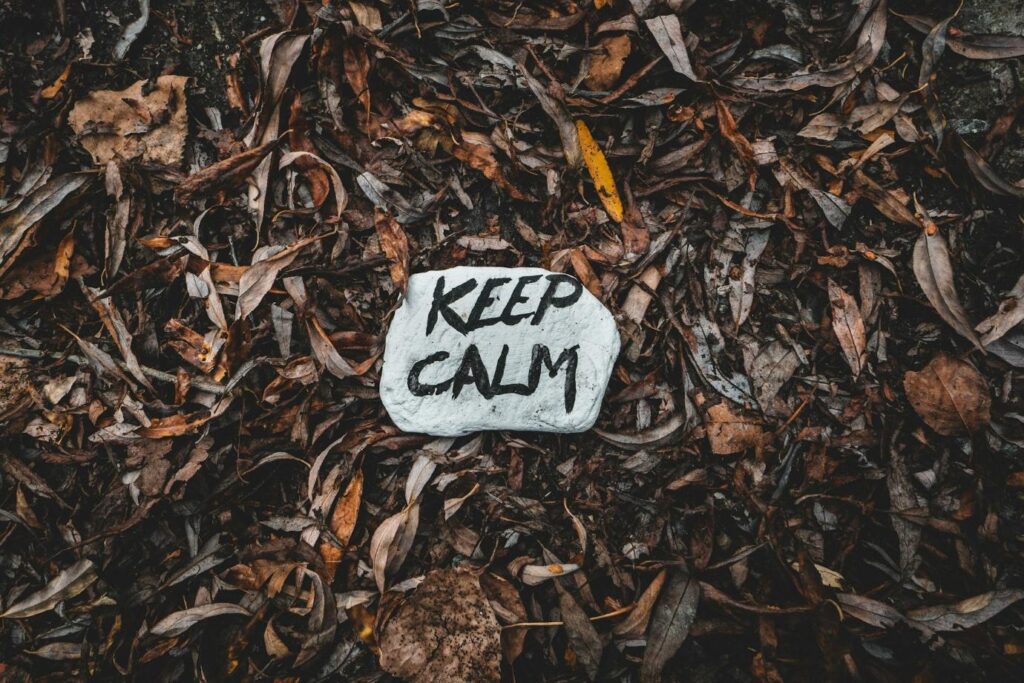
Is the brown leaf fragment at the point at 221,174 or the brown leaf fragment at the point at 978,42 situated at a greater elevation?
the brown leaf fragment at the point at 978,42

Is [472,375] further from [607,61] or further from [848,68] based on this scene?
[848,68]

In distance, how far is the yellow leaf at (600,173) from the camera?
1.40 meters

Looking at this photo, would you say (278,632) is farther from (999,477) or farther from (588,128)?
(999,477)

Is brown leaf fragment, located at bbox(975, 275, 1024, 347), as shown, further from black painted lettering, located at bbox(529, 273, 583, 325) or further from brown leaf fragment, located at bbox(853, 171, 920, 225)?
black painted lettering, located at bbox(529, 273, 583, 325)

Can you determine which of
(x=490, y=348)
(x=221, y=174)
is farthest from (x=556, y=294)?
(x=221, y=174)

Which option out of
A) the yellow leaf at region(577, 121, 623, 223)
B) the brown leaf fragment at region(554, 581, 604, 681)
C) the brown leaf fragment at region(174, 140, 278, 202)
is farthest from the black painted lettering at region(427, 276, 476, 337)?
the brown leaf fragment at region(554, 581, 604, 681)

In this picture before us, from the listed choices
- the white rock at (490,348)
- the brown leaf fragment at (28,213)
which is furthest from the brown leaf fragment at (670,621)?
the brown leaf fragment at (28,213)

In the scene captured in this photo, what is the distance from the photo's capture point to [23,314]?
141cm

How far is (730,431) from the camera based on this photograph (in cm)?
134

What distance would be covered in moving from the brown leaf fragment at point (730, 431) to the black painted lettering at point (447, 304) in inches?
26.3

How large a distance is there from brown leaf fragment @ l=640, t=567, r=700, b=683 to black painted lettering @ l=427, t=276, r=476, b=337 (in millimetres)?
814

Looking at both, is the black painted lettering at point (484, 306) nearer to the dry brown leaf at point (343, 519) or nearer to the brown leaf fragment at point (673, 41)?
the dry brown leaf at point (343, 519)

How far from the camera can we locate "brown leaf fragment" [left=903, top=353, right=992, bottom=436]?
4.20 feet

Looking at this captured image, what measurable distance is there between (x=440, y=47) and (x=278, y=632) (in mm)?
1538
